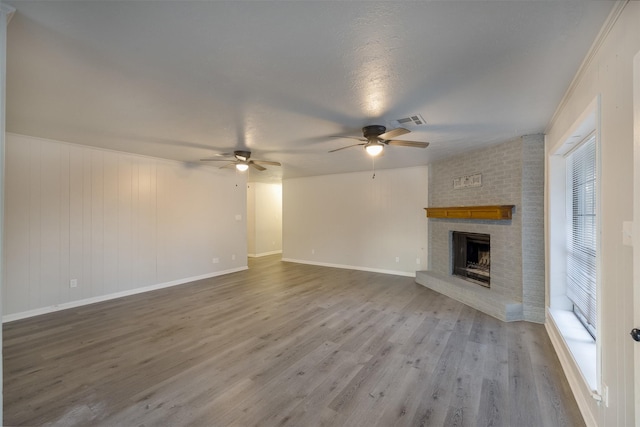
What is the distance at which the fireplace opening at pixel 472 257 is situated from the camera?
15.6 feet

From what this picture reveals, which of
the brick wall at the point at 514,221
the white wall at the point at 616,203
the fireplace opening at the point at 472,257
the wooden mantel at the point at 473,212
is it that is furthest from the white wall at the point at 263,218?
the white wall at the point at 616,203

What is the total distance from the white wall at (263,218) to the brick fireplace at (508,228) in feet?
18.8

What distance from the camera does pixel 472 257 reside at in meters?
5.11

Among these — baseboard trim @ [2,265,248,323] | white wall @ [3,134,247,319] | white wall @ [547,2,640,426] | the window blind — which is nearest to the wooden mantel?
the window blind

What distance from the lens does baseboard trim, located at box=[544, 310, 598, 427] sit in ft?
6.31

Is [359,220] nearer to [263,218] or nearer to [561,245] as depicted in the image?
[263,218]

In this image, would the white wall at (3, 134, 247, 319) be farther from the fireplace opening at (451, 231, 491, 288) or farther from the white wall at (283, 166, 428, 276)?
the fireplace opening at (451, 231, 491, 288)

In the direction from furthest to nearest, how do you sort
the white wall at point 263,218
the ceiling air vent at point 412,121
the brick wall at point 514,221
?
the white wall at point 263,218, the brick wall at point 514,221, the ceiling air vent at point 412,121

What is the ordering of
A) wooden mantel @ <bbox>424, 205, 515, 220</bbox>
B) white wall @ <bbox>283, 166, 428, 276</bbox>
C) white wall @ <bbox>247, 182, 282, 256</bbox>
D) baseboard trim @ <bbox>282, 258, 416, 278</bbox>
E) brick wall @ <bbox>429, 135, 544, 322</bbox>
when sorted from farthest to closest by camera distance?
white wall @ <bbox>247, 182, 282, 256</bbox>, baseboard trim @ <bbox>282, 258, 416, 278</bbox>, white wall @ <bbox>283, 166, 428, 276</bbox>, wooden mantel @ <bbox>424, 205, 515, 220</bbox>, brick wall @ <bbox>429, 135, 544, 322</bbox>

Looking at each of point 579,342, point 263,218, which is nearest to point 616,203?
point 579,342

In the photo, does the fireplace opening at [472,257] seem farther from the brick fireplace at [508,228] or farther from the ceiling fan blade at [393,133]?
the ceiling fan blade at [393,133]

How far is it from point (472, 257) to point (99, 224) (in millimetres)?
6641

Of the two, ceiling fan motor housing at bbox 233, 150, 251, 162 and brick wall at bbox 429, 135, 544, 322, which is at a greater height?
ceiling fan motor housing at bbox 233, 150, 251, 162

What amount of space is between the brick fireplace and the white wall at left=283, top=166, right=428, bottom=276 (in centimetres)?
102
